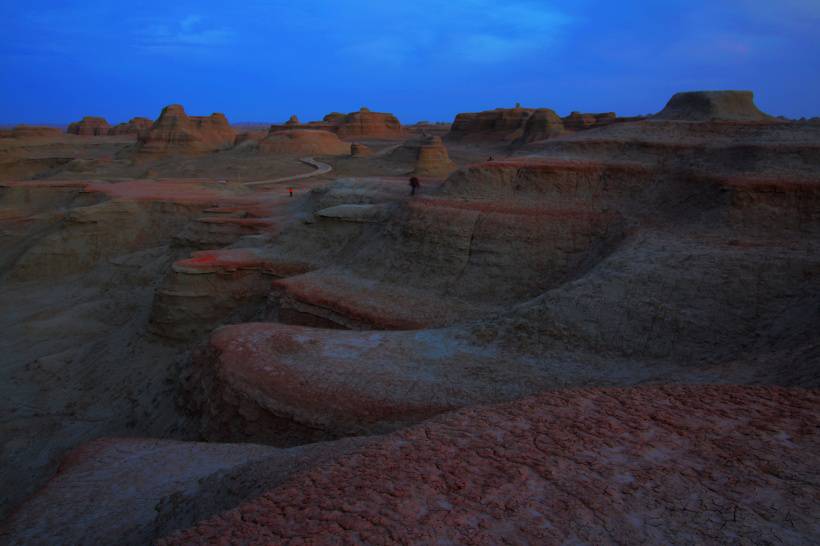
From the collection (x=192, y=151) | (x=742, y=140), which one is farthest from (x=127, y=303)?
(x=192, y=151)

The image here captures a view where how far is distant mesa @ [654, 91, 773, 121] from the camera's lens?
13.9m

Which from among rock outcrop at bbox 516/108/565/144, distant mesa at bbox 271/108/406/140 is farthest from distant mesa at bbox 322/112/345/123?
rock outcrop at bbox 516/108/565/144

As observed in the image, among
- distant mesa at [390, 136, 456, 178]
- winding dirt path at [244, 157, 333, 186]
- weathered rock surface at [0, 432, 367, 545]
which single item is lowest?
weathered rock surface at [0, 432, 367, 545]

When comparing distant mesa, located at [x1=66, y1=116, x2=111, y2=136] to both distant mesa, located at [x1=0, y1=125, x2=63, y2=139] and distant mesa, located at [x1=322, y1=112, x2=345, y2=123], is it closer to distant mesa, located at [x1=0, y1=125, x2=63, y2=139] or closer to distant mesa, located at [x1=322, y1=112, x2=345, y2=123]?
distant mesa, located at [x1=0, y1=125, x2=63, y2=139]

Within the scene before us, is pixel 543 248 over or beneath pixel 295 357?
over

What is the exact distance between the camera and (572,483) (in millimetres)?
3260

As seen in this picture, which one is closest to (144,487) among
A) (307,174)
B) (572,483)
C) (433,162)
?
(572,483)

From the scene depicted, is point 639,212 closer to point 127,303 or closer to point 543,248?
point 543,248

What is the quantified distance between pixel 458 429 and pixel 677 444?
138cm

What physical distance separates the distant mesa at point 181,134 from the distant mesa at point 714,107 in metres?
32.2

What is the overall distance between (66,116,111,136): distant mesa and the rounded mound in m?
31.0

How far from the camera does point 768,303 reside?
7172 millimetres

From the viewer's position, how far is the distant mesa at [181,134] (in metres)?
37.7

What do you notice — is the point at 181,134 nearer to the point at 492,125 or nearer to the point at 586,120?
the point at 492,125
